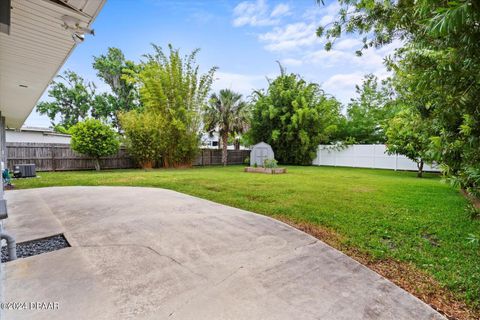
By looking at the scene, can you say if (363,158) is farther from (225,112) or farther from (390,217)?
(390,217)

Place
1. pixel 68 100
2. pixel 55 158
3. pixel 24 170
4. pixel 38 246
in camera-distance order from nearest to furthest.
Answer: pixel 38 246 → pixel 24 170 → pixel 55 158 → pixel 68 100

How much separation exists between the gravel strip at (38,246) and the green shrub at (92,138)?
9069 mm

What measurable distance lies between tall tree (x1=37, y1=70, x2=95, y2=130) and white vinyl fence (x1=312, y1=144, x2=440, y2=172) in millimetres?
20398

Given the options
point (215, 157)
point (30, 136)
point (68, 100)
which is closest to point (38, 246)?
point (30, 136)

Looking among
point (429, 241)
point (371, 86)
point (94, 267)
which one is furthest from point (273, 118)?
point (94, 267)

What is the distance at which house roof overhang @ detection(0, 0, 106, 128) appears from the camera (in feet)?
6.97

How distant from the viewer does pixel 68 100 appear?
21625 millimetres

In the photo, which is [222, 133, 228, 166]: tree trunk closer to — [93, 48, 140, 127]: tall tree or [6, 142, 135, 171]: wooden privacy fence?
[6, 142, 135, 171]: wooden privacy fence

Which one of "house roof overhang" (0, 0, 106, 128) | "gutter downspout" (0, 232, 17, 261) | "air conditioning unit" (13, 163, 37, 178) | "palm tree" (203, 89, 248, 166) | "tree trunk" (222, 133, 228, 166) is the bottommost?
"gutter downspout" (0, 232, 17, 261)

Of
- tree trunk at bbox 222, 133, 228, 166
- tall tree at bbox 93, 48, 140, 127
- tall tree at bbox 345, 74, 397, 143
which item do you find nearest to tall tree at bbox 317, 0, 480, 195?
tree trunk at bbox 222, 133, 228, 166

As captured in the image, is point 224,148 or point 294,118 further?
point 224,148

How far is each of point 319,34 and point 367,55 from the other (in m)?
1.08

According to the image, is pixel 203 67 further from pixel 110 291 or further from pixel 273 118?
pixel 110 291

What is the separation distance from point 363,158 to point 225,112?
9.42 metres
